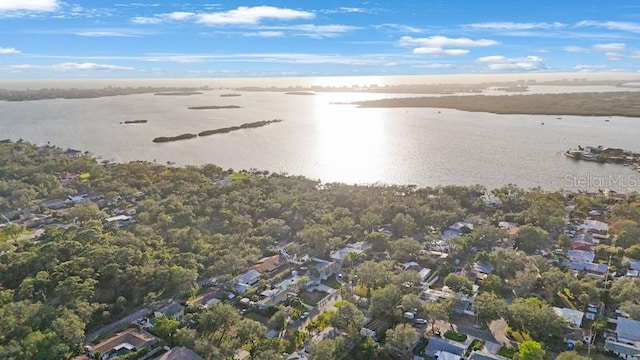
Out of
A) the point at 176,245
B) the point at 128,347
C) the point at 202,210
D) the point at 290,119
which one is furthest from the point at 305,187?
the point at 290,119

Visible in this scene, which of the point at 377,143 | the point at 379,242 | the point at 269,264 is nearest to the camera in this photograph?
the point at 269,264

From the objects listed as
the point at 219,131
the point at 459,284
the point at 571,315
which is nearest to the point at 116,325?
the point at 459,284

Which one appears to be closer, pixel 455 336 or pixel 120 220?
pixel 455 336

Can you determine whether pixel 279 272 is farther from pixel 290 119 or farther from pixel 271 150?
pixel 290 119

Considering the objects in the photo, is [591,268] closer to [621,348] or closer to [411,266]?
[621,348]

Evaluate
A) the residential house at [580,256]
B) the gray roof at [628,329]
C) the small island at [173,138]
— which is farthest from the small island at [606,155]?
the small island at [173,138]
